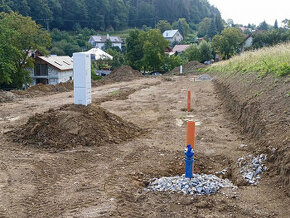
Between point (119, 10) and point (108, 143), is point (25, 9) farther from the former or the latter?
point (108, 143)

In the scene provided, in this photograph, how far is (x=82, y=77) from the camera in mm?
9281

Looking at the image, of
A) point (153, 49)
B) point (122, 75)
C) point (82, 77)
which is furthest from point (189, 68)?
point (82, 77)

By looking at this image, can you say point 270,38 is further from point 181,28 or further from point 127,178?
point 181,28

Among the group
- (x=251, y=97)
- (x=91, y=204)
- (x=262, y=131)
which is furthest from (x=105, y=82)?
(x=91, y=204)

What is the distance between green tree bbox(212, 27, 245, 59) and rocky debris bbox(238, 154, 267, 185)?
152 feet

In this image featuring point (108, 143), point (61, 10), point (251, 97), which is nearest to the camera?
point (108, 143)

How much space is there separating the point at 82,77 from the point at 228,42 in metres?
45.3

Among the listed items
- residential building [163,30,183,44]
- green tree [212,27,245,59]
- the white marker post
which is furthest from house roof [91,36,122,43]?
the white marker post

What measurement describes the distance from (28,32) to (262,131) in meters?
27.4

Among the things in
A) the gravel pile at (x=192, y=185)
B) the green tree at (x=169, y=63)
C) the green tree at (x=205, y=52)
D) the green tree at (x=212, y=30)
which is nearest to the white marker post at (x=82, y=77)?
the gravel pile at (x=192, y=185)

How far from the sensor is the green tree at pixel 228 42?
49.8 metres

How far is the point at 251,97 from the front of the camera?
36.0 ft

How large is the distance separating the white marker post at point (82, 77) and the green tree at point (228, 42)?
44.0m

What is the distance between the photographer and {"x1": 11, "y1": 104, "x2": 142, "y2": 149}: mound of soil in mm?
8242
